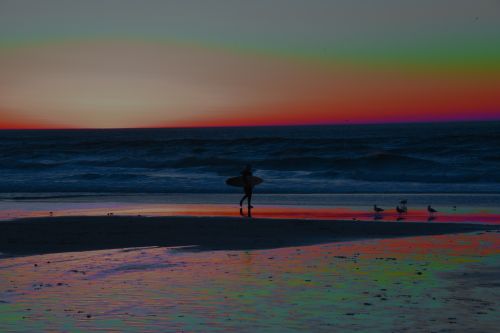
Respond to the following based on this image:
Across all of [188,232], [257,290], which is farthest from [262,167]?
[257,290]

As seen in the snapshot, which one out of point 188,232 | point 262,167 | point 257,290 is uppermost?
point 262,167

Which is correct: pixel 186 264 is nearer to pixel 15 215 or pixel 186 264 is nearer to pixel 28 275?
pixel 28 275

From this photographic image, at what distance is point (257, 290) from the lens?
33.5 feet

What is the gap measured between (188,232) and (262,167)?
33.0 m

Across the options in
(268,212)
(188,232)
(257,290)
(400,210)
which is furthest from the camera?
(268,212)

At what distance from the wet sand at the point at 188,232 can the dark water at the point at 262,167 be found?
1377cm

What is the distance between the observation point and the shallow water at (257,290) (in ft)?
28.1

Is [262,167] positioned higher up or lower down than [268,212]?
higher up

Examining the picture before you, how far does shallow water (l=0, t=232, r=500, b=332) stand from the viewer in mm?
8570

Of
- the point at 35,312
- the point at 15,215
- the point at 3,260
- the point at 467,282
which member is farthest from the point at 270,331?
the point at 15,215

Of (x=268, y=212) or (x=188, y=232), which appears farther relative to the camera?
(x=268, y=212)

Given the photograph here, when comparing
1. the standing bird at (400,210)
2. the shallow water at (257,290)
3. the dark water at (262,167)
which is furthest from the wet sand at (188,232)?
the dark water at (262,167)

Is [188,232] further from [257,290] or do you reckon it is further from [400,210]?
[400,210]

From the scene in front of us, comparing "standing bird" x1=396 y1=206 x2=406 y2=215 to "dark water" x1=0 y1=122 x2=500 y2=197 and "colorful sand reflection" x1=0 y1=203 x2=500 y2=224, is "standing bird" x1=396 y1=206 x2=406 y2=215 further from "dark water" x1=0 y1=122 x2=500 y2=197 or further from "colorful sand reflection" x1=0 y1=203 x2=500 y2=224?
"dark water" x1=0 y1=122 x2=500 y2=197
